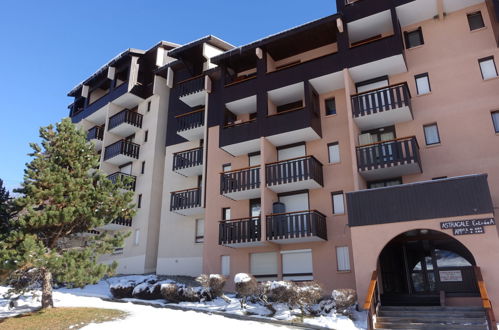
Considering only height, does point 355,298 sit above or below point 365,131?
below

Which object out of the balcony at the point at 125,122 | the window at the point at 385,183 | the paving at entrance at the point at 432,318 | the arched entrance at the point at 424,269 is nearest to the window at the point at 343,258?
the arched entrance at the point at 424,269

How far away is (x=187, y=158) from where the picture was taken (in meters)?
27.7

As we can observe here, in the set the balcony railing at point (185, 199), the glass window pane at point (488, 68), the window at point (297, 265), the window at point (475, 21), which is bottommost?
the window at point (297, 265)

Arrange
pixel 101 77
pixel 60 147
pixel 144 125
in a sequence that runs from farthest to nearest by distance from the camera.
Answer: pixel 101 77, pixel 144 125, pixel 60 147

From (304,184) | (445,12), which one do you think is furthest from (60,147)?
(445,12)

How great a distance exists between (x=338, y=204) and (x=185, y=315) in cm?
965

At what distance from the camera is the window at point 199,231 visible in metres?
26.8

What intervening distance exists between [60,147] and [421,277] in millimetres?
17436

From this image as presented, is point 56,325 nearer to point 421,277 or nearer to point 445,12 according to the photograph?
point 421,277

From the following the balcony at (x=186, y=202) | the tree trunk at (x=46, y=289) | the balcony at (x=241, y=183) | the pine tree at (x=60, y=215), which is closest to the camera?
the pine tree at (x=60, y=215)

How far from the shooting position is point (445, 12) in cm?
2144

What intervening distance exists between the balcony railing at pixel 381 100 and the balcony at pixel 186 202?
11.2m

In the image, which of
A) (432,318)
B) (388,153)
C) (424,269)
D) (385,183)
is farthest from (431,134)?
(432,318)

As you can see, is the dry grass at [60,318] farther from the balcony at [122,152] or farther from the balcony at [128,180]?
the balcony at [122,152]
